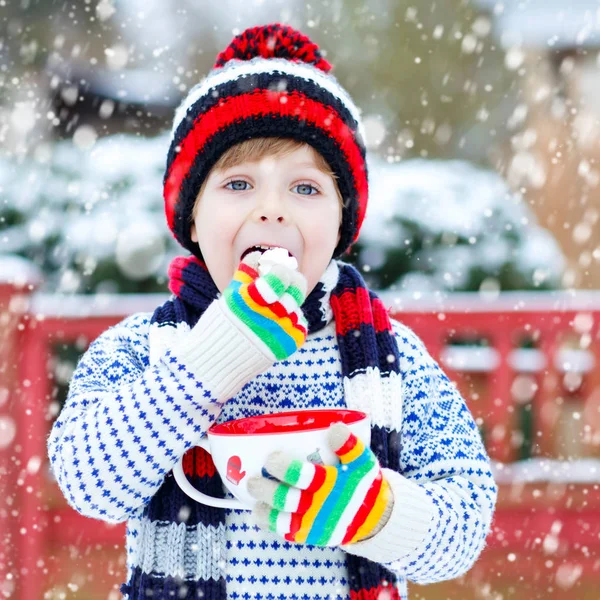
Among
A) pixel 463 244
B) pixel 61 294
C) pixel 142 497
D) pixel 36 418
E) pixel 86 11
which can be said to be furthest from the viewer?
pixel 86 11

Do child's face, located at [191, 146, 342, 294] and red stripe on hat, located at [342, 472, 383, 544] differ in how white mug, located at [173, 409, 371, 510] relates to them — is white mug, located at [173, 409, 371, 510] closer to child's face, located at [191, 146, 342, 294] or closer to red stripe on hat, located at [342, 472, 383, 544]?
red stripe on hat, located at [342, 472, 383, 544]

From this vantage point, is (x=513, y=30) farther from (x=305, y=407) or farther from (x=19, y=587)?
(x=305, y=407)

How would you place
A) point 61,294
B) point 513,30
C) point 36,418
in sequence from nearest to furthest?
point 36,418
point 61,294
point 513,30

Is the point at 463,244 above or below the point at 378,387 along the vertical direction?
above

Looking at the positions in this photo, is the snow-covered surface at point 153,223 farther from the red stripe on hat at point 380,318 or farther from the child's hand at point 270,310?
the child's hand at point 270,310

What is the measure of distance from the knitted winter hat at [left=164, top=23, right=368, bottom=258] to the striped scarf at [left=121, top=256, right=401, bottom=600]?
12cm

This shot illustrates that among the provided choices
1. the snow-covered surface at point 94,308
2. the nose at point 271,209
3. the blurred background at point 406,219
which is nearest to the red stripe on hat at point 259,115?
the nose at point 271,209

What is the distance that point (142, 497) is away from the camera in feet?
3.73

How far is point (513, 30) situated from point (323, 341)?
627 cm

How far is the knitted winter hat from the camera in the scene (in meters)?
1.26

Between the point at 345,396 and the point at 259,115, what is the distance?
459 millimetres

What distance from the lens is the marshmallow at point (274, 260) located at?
110cm

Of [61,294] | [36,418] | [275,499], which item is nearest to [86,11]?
[61,294]

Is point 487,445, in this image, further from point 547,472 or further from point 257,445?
point 257,445
